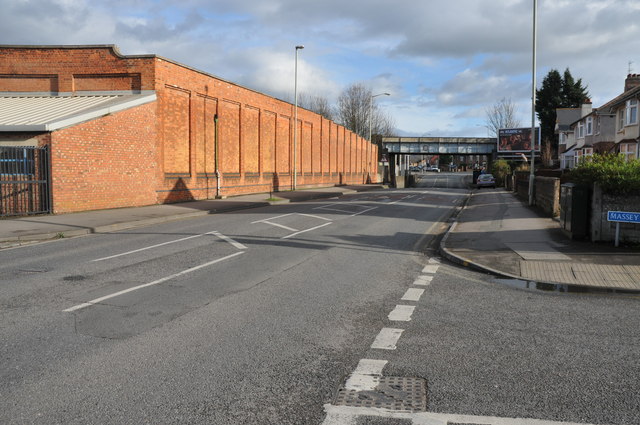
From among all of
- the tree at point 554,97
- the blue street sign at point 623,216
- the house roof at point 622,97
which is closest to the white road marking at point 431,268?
the blue street sign at point 623,216

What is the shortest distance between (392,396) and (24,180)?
1743 cm

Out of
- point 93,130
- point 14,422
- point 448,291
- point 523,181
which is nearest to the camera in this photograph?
point 14,422

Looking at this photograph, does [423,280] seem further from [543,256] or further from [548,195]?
[548,195]

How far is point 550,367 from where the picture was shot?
4.67 meters

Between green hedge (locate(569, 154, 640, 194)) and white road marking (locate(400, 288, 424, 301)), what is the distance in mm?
6355

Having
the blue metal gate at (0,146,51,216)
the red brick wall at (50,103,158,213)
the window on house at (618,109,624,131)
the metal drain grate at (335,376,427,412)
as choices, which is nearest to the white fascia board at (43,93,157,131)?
the red brick wall at (50,103,158,213)

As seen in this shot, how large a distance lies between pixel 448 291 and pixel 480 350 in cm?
287

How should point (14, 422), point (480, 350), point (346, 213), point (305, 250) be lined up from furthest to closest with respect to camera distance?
point (346, 213)
point (305, 250)
point (480, 350)
point (14, 422)

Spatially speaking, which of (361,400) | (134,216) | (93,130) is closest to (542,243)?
(361,400)

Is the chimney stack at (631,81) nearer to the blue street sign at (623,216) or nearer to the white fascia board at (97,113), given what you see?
the blue street sign at (623,216)

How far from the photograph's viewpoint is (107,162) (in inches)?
806

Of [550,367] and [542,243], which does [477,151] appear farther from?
[550,367]

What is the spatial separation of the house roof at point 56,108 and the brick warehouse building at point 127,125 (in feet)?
0.15

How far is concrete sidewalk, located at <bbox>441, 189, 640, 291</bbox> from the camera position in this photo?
339 inches
